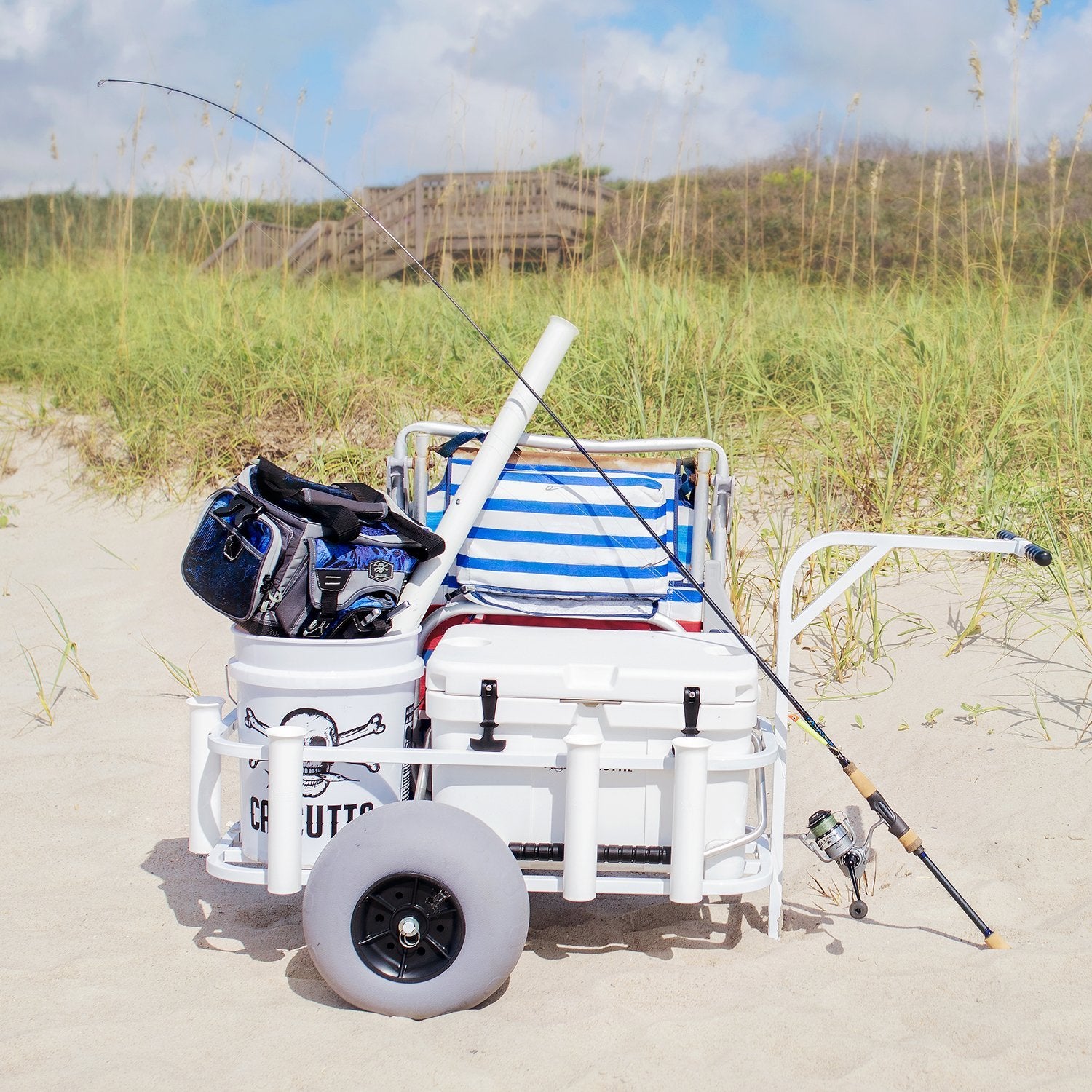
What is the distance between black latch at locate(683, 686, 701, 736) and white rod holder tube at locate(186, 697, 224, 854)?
111 centimetres

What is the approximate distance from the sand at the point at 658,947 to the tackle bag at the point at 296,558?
856 millimetres

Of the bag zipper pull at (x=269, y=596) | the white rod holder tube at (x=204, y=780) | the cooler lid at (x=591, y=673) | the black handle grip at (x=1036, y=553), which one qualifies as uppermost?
the black handle grip at (x=1036, y=553)

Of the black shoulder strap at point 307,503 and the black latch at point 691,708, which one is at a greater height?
the black shoulder strap at point 307,503

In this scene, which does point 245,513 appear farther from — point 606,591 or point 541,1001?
point 541,1001

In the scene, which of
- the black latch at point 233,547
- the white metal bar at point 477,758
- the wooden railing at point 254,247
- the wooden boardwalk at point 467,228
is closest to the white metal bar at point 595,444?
the black latch at point 233,547

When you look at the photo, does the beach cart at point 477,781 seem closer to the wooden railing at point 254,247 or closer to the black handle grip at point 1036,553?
the black handle grip at point 1036,553

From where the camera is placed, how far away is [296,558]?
255 cm

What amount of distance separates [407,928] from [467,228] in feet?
17.7

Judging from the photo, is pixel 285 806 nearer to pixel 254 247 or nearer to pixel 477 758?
pixel 477 758

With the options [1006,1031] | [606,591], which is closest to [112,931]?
[606,591]

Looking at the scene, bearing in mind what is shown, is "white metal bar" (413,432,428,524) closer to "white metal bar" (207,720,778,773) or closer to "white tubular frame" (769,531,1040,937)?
"white metal bar" (207,720,778,773)

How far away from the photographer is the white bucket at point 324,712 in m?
2.54

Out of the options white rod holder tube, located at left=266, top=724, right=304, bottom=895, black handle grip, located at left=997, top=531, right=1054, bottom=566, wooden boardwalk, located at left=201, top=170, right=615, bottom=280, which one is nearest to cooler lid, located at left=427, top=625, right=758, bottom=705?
white rod holder tube, located at left=266, top=724, right=304, bottom=895

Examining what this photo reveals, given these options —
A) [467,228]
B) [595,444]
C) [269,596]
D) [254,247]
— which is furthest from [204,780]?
[254,247]
